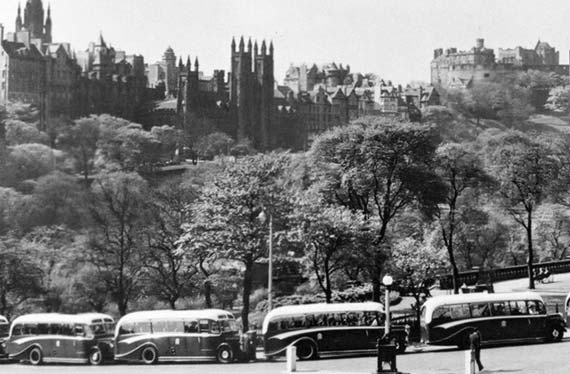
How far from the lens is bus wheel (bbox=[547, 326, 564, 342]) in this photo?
42.9 m

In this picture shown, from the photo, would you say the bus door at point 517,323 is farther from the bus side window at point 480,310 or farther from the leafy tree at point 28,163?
the leafy tree at point 28,163

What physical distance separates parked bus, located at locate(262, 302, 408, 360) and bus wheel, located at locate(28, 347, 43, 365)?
9532mm

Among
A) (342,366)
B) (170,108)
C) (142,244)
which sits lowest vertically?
(342,366)

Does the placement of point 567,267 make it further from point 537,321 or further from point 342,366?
point 342,366

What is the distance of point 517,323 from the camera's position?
4272cm

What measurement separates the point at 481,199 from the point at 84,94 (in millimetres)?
86817

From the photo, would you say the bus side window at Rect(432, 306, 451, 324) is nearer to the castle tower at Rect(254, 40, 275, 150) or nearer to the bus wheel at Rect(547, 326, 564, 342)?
the bus wheel at Rect(547, 326, 564, 342)

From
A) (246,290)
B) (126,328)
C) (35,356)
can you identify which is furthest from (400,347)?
(246,290)

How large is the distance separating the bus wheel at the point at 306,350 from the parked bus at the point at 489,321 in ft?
15.0

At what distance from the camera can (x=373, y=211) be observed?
73.6 m

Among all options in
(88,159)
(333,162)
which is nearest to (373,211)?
(333,162)

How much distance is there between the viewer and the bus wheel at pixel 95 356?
44281mm

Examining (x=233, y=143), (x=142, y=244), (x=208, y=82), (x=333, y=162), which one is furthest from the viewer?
(x=208, y=82)

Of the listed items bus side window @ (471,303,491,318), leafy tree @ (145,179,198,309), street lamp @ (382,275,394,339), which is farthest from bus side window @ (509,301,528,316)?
leafy tree @ (145,179,198,309)
